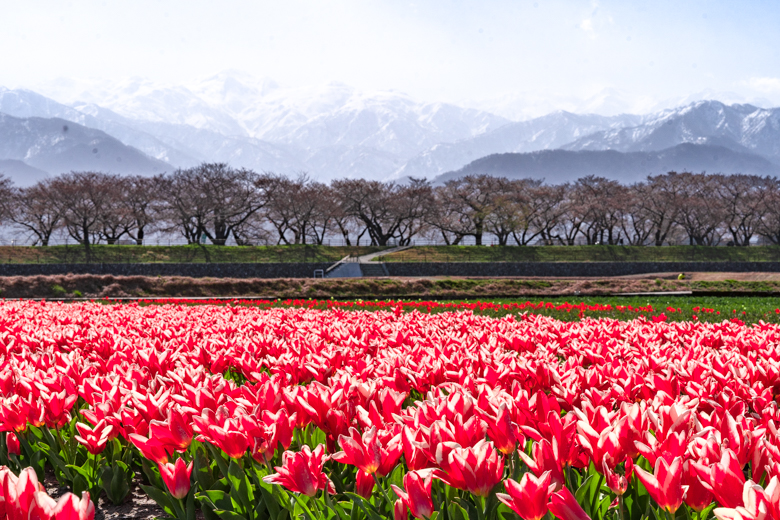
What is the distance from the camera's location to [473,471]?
1.79 meters

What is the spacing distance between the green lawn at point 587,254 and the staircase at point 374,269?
494cm

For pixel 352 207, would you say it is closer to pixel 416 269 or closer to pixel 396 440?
pixel 416 269

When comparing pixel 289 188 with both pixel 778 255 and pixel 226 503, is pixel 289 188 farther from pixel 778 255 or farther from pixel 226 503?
pixel 226 503

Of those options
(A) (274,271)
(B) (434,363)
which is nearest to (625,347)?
(B) (434,363)

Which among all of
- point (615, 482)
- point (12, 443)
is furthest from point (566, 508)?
point (12, 443)

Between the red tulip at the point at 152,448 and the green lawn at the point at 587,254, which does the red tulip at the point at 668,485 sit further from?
the green lawn at the point at 587,254

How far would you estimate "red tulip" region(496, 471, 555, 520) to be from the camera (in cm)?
162

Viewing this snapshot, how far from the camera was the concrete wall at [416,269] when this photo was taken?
3825 cm

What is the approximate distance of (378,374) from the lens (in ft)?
11.7

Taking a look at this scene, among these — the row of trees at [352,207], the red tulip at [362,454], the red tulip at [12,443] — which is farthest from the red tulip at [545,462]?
the row of trees at [352,207]

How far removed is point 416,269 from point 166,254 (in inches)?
855

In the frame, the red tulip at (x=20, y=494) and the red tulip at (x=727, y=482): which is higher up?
the red tulip at (x=20, y=494)

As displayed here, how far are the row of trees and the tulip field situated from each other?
182 ft

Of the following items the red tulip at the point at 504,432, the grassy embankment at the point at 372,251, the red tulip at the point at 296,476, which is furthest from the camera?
the grassy embankment at the point at 372,251
